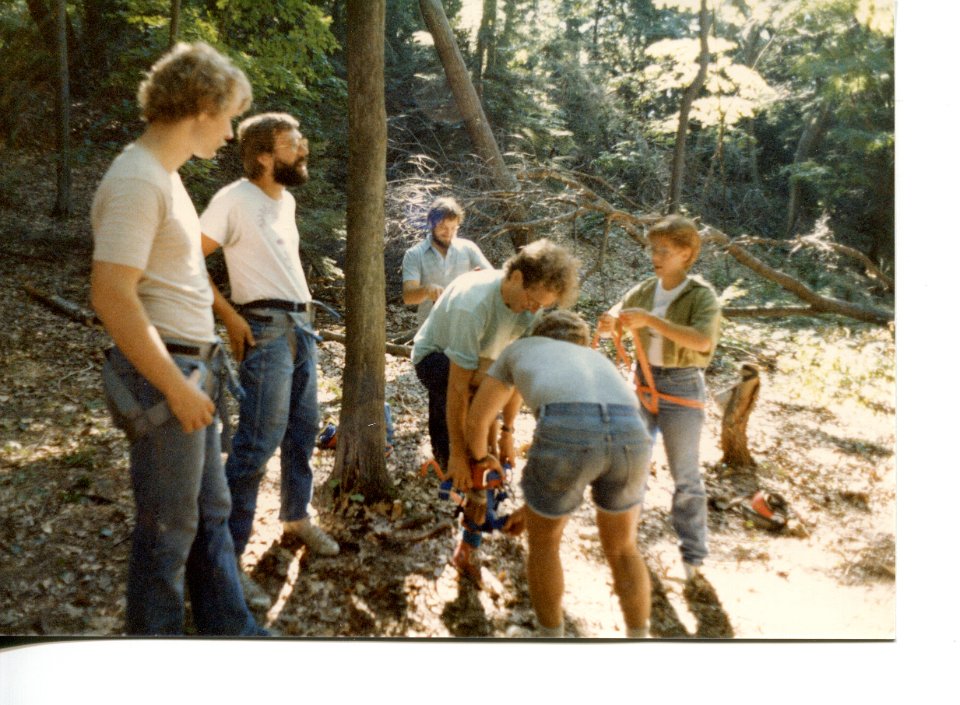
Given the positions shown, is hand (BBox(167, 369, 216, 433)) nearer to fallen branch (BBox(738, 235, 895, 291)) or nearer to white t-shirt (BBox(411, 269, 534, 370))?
white t-shirt (BBox(411, 269, 534, 370))

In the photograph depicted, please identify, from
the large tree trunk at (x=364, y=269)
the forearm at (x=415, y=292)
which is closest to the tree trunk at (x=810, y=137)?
the forearm at (x=415, y=292)

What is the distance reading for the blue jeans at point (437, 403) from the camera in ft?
7.14

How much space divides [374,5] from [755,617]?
2387 mm

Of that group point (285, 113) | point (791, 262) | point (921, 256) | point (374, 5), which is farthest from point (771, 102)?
point (285, 113)

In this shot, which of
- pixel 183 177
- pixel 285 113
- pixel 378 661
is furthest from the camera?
pixel 378 661

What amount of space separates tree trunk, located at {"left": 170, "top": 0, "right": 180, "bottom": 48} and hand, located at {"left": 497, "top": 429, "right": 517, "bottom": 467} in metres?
1.60

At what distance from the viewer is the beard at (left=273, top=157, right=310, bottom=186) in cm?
198

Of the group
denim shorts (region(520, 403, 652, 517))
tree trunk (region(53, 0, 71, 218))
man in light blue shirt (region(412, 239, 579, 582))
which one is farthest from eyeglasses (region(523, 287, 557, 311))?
tree trunk (region(53, 0, 71, 218))

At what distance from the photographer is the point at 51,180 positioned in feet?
6.95

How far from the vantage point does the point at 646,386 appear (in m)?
2.10

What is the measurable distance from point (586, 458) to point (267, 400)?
0.97 m

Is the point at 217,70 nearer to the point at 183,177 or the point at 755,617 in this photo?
the point at 183,177

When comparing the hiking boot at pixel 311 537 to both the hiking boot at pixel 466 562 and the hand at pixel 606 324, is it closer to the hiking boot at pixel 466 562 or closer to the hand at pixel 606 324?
the hiking boot at pixel 466 562

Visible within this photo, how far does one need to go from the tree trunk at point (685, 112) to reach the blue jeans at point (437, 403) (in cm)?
93
